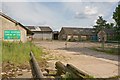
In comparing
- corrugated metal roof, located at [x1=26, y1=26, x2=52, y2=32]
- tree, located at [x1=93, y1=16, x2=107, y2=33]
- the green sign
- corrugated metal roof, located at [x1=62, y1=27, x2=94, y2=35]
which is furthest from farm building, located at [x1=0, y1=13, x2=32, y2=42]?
tree, located at [x1=93, y1=16, x2=107, y2=33]

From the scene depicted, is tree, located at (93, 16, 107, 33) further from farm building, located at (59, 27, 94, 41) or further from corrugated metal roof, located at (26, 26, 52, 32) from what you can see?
corrugated metal roof, located at (26, 26, 52, 32)

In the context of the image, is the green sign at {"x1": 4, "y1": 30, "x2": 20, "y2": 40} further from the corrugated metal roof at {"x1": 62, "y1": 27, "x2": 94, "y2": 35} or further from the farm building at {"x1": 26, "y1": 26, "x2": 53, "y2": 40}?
the corrugated metal roof at {"x1": 62, "y1": 27, "x2": 94, "y2": 35}

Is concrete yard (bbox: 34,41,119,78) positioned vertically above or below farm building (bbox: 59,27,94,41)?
below

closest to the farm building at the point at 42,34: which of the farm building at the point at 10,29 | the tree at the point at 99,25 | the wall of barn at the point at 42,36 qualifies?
the wall of barn at the point at 42,36

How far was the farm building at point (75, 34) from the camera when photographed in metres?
71.6

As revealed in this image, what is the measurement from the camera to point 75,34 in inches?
2854

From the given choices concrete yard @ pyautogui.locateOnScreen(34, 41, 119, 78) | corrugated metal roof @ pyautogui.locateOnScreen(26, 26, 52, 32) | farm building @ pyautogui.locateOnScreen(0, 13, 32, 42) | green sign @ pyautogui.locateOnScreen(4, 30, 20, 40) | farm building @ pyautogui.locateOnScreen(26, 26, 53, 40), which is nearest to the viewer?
concrete yard @ pyautogui.locateOnScreen(34, 41, 119, 78)

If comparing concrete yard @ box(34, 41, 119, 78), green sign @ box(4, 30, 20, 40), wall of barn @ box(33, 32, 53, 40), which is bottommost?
concrete yard @ box(34, 41, 119, 78)

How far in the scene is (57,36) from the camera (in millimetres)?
83625

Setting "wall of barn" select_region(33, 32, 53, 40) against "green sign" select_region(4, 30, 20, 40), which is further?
"wall of barn" select_region(33, 32, 53, 40)

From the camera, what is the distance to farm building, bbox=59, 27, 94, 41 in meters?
71.6

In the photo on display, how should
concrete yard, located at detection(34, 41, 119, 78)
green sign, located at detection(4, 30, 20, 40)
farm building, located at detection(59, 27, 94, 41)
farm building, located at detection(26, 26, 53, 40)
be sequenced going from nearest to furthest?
concrete yard, located at detection(34, 41, 119, 78), green sign, located at detection(4, 30, 20, 40), farm building, located at detection(59, 27, 94, 41), farm building, located at detection(26, 26, 53, 40)

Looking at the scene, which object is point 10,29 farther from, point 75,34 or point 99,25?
point 99,25

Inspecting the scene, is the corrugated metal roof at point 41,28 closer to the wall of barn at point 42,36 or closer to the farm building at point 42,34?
the farm building at point 42,34
